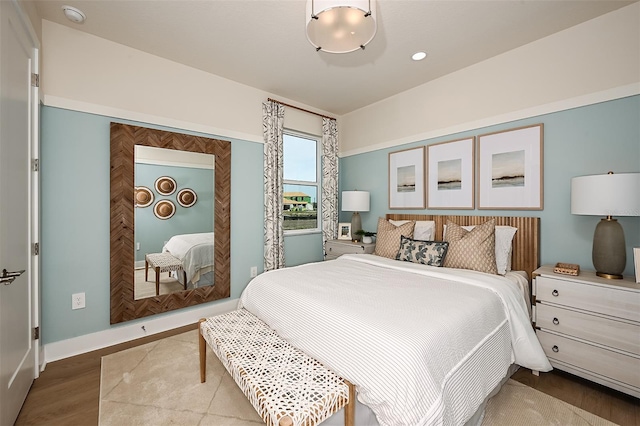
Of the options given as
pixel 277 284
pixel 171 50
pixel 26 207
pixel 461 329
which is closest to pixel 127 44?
pixel 171 50

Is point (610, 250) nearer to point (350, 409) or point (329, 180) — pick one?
point (350, 409)

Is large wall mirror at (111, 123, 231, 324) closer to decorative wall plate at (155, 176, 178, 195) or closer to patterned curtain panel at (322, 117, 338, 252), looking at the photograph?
decorative wall plate at (155, 176, 178, 195)

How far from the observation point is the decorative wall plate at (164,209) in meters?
2.82

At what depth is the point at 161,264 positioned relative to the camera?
2848 millimetres

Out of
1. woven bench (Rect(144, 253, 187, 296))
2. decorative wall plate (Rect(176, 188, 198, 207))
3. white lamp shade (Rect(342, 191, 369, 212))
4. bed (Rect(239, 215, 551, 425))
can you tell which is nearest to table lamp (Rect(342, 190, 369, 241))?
white lamp shade (Rect(342, 191, 369, 212))

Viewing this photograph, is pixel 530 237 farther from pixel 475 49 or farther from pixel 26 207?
pixel 26 207

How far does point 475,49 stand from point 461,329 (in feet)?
8.62

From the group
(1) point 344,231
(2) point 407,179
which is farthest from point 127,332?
(2) point 407,179

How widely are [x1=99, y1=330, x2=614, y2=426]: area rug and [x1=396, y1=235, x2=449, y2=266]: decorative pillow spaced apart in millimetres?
1054

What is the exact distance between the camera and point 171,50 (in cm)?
272

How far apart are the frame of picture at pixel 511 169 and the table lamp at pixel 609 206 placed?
1.61ft

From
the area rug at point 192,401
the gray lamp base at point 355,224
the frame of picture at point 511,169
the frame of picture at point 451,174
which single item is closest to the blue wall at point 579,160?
the frame of picture at point 511,169

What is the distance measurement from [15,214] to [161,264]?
130 centimetres

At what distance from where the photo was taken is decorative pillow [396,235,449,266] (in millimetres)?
2605
